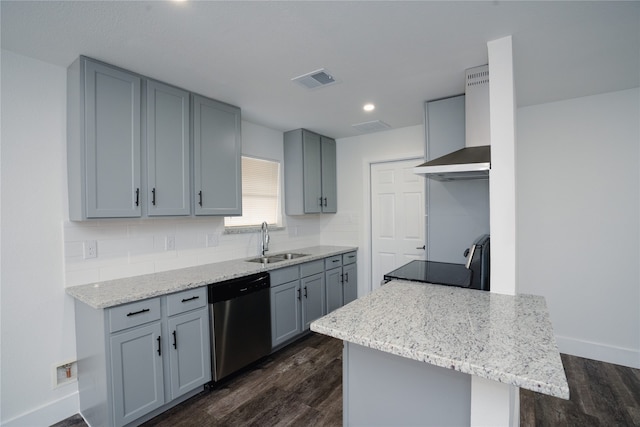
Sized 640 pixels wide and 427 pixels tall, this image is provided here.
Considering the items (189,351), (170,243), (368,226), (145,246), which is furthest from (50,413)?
(368,226)

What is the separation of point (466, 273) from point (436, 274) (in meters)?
0.23

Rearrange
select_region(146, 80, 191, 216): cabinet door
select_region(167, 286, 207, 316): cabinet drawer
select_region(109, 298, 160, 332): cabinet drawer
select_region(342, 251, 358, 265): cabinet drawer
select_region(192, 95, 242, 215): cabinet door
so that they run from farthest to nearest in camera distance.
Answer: select_region(342, 251, 358, 265): cabinet drawer, select_region(192, 95, 242, 215): cabinet door, select_region(146, 80, 191, 216): cabinet door, select_region(167, 286, 207, 316): cabinet drawer, select_region(109, 298, 160, 332): cabinet drawer

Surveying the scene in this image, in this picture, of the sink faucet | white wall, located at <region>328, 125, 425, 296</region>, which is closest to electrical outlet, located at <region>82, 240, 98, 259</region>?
the sink faucet

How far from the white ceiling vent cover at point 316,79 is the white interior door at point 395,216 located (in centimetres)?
180

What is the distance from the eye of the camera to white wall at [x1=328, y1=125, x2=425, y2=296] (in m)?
3.90

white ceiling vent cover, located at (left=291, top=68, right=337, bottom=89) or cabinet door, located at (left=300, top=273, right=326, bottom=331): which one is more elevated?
white ceiling vent cover, located at (left=291, top=68, right=337, bottom=89)

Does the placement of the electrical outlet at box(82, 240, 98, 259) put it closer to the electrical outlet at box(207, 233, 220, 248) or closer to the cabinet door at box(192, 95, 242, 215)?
the cabinet door at box(192, 95, 242, 215)

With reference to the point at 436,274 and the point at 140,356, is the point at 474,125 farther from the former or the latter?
the point at 140,356

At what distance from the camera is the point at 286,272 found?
9.79ft

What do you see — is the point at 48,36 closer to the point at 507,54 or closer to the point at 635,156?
the point at 507,54

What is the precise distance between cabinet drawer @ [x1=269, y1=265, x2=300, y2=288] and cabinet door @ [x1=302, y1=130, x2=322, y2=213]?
94 cm

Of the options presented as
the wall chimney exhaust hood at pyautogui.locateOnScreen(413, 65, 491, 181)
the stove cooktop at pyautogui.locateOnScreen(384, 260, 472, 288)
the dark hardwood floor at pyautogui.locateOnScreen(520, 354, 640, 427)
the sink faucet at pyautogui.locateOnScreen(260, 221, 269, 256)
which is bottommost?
the dark hardwood floor at pyautogui.locateOnScreen(520, 354, 640, 427)

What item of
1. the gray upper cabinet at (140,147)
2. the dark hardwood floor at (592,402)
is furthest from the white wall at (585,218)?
the gray upper cabinet at (140,147)

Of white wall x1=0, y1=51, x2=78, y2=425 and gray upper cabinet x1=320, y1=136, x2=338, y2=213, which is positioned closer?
white wall x1=0, y1=51, x2=78, y2=425
